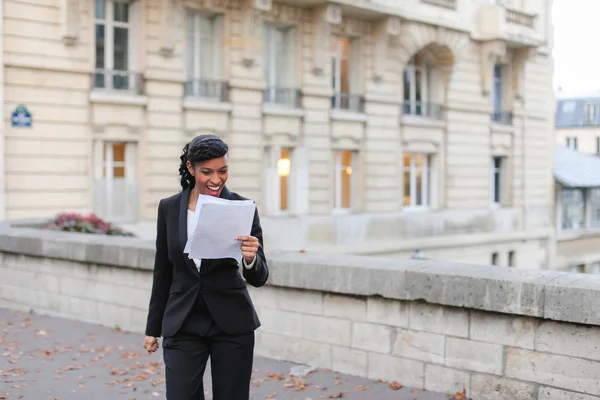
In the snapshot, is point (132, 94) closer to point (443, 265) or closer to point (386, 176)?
point (386, 176)

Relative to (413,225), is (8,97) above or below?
above

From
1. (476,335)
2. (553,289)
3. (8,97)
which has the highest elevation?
(8,97)

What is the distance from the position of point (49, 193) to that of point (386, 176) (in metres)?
11.5

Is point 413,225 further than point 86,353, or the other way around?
point 413,225

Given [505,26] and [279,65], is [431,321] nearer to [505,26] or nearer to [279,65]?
[279,65]

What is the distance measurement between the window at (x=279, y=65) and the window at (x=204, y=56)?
1.80 meters

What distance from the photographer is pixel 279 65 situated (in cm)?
2394

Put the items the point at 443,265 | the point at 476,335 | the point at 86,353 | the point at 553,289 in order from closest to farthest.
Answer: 1. the point at 553,289
2. the point at 476,335
3. the point at 443,265
4. the point at 86,353

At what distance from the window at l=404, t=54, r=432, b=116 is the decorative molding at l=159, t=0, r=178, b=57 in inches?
394

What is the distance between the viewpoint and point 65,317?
10.8 m

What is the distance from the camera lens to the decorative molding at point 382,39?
84.3 ft

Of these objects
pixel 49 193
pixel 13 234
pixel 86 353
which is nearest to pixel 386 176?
pixel 49 193

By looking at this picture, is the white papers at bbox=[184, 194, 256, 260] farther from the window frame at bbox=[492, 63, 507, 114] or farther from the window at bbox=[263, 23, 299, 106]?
the window frame at bbox=[492, 63, 507, 114]

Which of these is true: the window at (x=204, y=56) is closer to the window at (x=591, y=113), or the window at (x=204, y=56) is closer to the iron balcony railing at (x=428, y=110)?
the iron balcony railing at (x=428, y=110)
